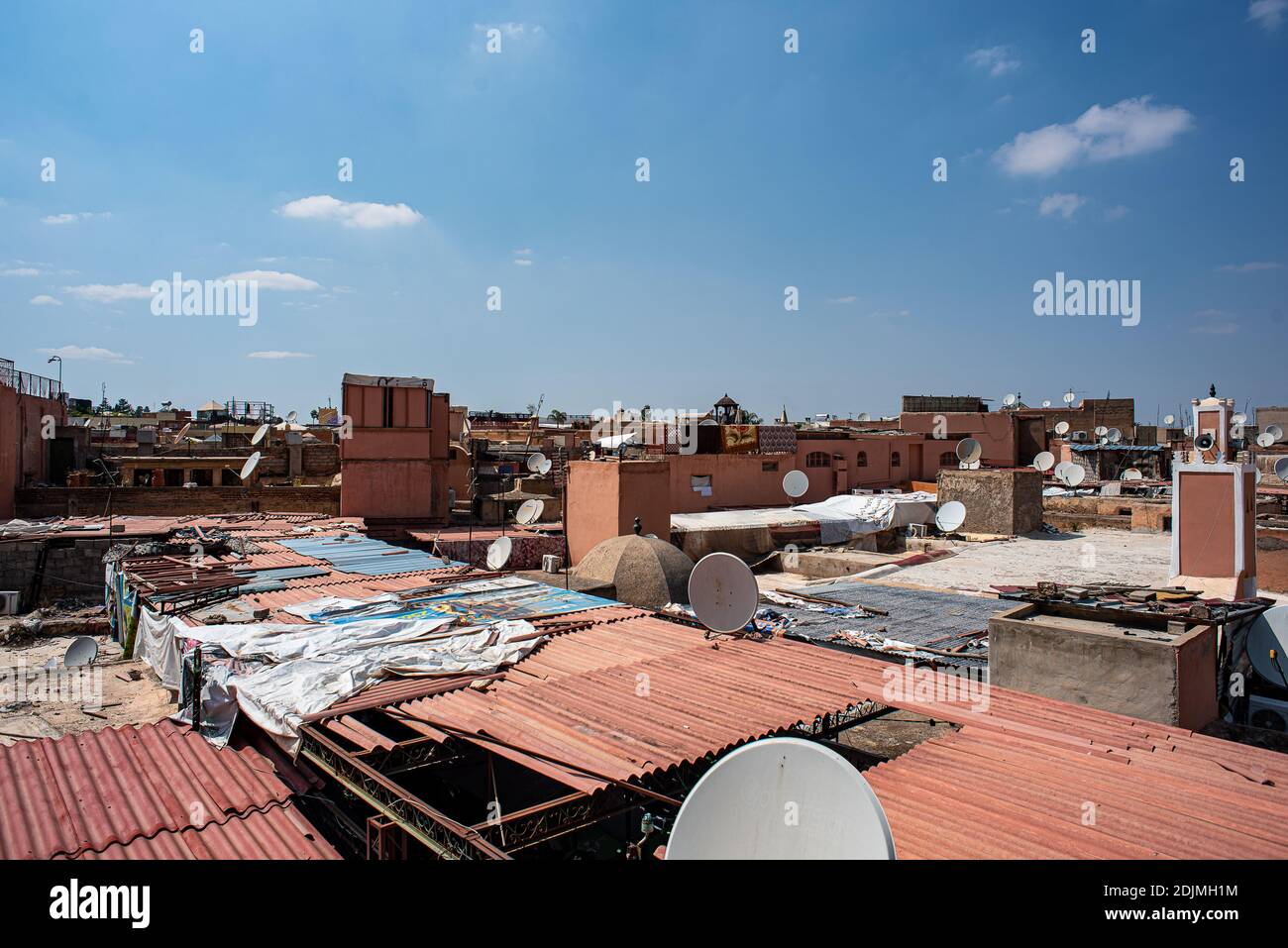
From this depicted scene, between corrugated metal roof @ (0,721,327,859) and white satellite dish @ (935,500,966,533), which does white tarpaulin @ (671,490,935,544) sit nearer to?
white satellite dish @ (935,500,966,533)

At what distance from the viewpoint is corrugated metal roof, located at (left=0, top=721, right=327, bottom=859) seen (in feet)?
18.5

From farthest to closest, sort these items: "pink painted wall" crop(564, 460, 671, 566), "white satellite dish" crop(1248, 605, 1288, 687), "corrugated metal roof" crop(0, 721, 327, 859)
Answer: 1. "pink painted wall" crop(564, 460, 671, 566)
2. "white satellite dish" crop(1248, 605, 1288, 687)
3. "corrugated metal roof" crop(0, 721, 327, 859)

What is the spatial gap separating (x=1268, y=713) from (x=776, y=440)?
21972 millimetres

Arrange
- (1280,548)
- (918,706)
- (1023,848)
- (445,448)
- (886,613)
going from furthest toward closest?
(445,448)
(1280,548)
(886,613)
(918,706)
(1023,848)

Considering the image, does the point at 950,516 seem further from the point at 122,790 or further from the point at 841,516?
the point at 122,790

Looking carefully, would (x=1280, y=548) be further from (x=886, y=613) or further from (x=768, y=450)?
(x=768, y=450)

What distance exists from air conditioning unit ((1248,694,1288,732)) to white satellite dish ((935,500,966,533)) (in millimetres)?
14262

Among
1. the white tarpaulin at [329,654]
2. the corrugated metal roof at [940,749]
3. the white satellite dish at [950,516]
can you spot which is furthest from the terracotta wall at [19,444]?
the white satellite dish at [950,516]

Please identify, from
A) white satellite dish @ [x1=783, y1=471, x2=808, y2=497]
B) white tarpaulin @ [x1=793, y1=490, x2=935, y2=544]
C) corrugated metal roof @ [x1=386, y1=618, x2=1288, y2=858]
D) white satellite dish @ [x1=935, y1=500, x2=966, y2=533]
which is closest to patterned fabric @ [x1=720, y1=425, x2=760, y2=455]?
white satellite dish @ [x1=783, y1=471, x2=808, y2=497]

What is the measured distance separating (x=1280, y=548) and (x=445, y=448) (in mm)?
20387

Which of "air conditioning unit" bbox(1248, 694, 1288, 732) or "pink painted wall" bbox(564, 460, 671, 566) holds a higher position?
"pink painted wall" bbox(564, 460, 671, 566)

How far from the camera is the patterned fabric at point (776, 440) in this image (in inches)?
1197
